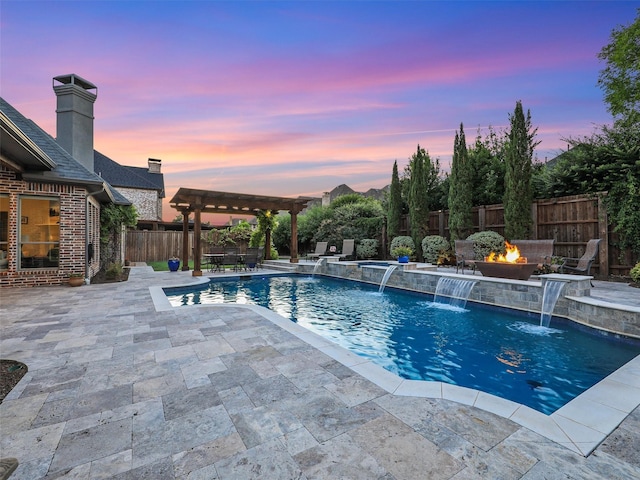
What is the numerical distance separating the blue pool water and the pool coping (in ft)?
1.29

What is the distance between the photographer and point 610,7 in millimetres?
9062

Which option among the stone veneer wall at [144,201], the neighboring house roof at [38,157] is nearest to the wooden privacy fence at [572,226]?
the neighboring house roof at [38,157]

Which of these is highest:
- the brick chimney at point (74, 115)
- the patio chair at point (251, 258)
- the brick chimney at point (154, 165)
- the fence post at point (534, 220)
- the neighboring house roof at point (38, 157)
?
the brick chimney at point (154, 165)

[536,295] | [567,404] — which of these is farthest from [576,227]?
[567,404]

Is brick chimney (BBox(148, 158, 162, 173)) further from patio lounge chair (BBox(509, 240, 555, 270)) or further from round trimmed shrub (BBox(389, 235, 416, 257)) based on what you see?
patio lounge chair (BBox(509, 240, 555, 270))

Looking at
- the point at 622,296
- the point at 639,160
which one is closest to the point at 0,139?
the point at 622,296

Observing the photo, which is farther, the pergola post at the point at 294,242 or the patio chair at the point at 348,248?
the patio chair at the point at 348,248

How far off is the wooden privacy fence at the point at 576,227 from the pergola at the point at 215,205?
816cm

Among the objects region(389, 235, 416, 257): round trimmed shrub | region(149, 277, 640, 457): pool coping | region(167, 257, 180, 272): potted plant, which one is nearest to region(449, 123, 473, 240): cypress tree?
region(389, 235, 416, 257): round trimmed shrub

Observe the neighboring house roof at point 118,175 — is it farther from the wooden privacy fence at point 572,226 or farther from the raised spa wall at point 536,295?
the wooden privacy fence at point 572,226

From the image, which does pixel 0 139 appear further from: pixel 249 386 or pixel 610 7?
pixel 610 7

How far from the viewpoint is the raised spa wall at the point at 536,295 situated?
4.45m

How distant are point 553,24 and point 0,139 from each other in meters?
12.6

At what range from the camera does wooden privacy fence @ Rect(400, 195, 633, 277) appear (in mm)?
8055
